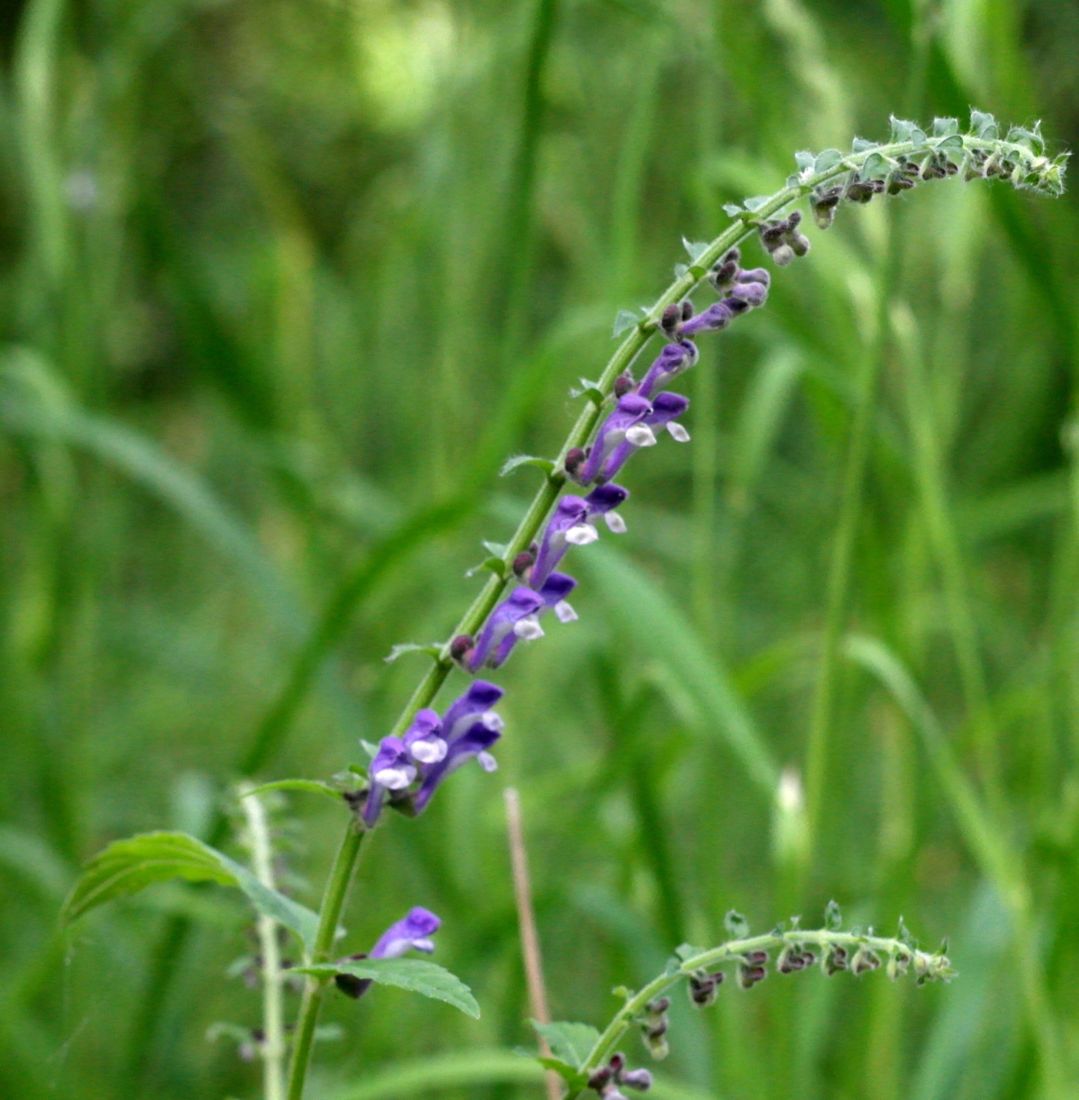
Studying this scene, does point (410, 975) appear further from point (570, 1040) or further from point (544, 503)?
point (544, 503)

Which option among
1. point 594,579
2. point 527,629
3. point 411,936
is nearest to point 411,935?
point 411,936

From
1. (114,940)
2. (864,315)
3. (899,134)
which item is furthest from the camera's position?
(114,940)

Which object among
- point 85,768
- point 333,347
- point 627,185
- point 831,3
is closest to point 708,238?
point 627,185

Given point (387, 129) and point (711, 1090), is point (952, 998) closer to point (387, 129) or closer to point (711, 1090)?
point (711, 1090)

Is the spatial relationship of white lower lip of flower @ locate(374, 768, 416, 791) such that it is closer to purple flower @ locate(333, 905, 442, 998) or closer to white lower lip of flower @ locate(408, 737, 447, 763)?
white lower lip of flower @ locate(408, 737, 447, 763)

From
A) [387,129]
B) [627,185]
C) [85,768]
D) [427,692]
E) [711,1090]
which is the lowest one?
[427,692]

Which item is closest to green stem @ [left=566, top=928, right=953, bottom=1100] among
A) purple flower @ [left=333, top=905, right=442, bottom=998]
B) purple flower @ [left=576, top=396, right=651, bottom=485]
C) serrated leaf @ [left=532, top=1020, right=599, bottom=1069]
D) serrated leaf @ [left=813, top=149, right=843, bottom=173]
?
serrated leaf @ [left=532, top=1020, right=599, bottom=1069]
